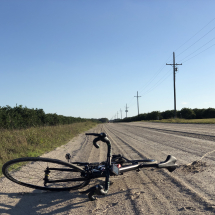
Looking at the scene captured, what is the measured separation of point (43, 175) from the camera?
4.45 meters

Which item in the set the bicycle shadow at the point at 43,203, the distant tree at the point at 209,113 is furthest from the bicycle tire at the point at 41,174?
the distant tree at the point at 209,113

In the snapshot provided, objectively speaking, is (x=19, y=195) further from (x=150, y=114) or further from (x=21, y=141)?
(x=150, y=114)

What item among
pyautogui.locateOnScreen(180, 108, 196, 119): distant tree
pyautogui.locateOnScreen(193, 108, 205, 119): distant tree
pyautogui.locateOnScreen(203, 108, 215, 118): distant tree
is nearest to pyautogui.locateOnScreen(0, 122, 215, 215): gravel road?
pyautogui.locateOnScreen(203, 108, 215, 118): distant tree

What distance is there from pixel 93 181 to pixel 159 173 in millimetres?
1558

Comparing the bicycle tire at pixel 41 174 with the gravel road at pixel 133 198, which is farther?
the bicycle tire at pixel 41 174

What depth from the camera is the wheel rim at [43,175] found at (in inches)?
138

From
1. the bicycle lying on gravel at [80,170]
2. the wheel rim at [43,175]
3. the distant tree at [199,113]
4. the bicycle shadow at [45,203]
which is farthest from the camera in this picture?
the distant tree at [199,113]

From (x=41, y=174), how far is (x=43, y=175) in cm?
11

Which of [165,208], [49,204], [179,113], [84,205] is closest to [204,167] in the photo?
[165,208]

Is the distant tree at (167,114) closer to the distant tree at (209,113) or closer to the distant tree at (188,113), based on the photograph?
the distant tree at (188,113)

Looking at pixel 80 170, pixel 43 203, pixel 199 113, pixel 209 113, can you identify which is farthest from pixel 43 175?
pixel 199 113

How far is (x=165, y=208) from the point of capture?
2.77 meters

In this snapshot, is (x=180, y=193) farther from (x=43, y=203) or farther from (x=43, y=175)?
(x=43, y=175)

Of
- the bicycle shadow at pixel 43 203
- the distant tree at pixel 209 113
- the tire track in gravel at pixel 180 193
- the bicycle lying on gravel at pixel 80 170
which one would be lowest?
the bicycle shadow at pixel 43 203
